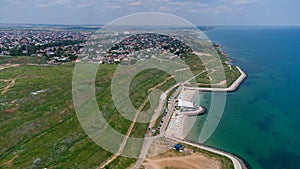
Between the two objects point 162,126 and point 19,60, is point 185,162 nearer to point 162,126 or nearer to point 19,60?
point 162,126

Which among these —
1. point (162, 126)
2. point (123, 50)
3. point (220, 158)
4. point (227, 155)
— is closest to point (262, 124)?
point (227, 155)

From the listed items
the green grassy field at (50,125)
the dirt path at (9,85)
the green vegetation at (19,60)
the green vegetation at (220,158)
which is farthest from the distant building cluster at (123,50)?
the green vegetation at (220,158)

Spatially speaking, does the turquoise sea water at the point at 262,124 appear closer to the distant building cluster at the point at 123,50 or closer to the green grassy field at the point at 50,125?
the green grassy field at the point at 50,125

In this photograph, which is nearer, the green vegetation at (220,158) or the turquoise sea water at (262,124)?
the green vegetation at (220,158)

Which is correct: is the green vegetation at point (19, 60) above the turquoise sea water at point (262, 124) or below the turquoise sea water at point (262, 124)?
above

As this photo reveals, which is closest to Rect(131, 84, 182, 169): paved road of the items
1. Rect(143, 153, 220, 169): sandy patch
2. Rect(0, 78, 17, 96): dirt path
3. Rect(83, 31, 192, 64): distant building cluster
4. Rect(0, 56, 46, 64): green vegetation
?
Rect(143, 153, 220, 169): sandy patch

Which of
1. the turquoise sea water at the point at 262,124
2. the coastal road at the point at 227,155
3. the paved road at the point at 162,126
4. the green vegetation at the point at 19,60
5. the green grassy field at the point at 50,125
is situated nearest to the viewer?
the green grassy field at the point at 50,125

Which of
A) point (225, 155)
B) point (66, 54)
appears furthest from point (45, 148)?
point (66, 54)

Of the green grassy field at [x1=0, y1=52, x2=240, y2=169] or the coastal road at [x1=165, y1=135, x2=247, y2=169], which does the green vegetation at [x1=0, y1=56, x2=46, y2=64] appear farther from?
the coastal road at [x1=165, y1=135, x2=247, y2=169]

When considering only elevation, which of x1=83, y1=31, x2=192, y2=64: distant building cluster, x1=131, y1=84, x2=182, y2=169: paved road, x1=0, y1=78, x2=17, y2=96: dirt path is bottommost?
x1=131, y1=84, x2=182, y2=169: paved road

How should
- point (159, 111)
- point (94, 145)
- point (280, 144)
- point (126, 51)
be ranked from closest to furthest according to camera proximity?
point (94, 145) < point (280, 144) < point (159, 111) < point (126, 51)

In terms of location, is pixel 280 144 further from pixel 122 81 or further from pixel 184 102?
pixel 122 81
